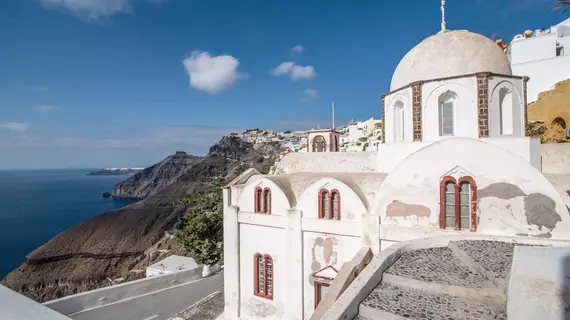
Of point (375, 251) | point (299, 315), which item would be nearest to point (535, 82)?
point (375, 251)

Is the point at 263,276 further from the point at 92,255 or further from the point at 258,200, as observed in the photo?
Answer: the point at 92,255

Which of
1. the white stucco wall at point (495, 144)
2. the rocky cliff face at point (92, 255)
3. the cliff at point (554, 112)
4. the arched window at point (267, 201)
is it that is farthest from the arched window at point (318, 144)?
the rocky cliff face at point (92, 255)

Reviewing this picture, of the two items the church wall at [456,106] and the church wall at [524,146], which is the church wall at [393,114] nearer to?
the church wall at [456,106]

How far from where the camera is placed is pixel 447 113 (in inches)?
457

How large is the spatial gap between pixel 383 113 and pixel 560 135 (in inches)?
643

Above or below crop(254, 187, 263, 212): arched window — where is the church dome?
above

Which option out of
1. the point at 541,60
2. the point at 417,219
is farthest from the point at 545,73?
the point at 417,219

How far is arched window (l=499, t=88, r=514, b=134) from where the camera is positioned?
449 inches

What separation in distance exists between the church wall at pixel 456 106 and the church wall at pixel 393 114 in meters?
0.54

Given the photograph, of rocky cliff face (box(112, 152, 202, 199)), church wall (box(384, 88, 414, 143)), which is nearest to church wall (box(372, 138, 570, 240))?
church wall (box(384, 88, 414, 143))

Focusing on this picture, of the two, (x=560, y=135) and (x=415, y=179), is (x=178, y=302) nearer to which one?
(x=415, y=179)

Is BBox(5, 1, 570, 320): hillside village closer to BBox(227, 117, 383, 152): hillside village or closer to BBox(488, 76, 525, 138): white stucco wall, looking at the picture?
BBox(488, 76, 525, 138): white stucco wall

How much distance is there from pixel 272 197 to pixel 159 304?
7951 mm

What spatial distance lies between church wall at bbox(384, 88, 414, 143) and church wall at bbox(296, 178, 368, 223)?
3.55 m
